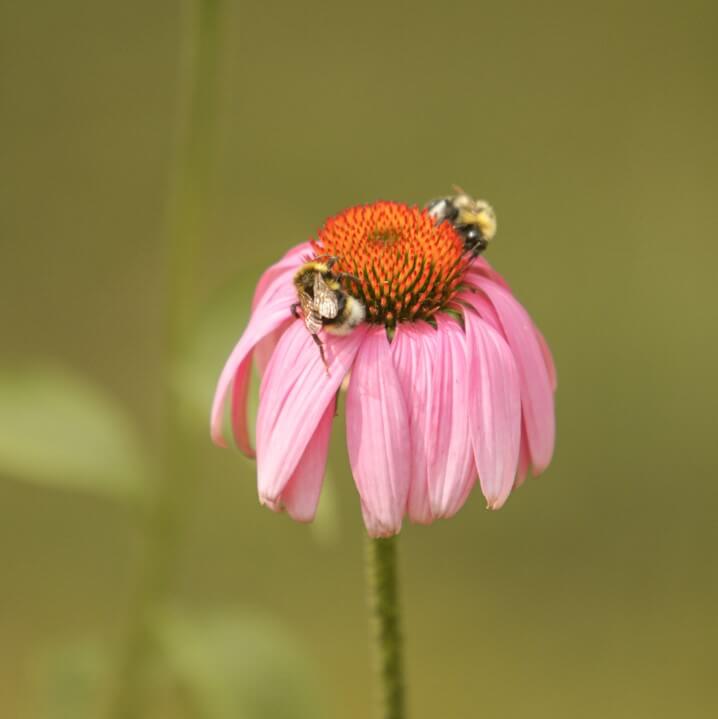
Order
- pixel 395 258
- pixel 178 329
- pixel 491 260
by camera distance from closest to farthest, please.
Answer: pixel 395 258 < pixel 178 329 < pixel 491 260

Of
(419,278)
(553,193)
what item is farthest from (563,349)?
(419,278)

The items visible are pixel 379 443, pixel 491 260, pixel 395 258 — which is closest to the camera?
pixel 379 443

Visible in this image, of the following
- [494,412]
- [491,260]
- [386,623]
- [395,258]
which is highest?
[491,260]

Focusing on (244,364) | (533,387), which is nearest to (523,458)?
(533,387)

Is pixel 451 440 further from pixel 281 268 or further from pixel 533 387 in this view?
pixel 281 268

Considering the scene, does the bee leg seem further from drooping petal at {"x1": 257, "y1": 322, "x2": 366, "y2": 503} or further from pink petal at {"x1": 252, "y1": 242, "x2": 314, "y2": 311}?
pink petal at {"x1": 252, "y1": 242, "x2": 314, "y2": 311}
